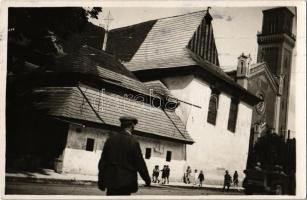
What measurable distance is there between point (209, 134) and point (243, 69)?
153 cm

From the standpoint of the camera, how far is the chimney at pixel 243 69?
7.73 metres

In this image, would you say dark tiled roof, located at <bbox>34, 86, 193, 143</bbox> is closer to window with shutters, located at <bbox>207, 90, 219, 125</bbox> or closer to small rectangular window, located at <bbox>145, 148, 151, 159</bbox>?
small rectangular window, located at <bbox>145, 148, 151, 159</bbox>

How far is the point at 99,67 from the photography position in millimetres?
7586

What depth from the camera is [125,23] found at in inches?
275

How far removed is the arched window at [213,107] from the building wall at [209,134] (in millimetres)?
87

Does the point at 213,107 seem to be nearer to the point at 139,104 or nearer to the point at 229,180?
the point at 229,180

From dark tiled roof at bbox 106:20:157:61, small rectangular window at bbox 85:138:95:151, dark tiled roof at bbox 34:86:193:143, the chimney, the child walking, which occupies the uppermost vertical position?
dark tiled roof at bbox 106:20:157:61

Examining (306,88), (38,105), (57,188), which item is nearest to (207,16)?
(306,88)

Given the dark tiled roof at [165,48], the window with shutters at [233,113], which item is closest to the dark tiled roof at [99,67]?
the dark tiled roof at [165,48]

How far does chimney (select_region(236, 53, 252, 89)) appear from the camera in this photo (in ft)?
25.4

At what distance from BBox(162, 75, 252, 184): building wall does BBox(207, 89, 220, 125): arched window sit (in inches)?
3.4

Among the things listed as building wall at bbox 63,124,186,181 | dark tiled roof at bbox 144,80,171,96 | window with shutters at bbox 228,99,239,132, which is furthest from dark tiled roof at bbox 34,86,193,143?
window with shutters at bbox 228,99,239,132

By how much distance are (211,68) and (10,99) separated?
4153 millimetres

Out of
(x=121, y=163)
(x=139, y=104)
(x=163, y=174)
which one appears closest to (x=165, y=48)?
(x=139, y=104)
